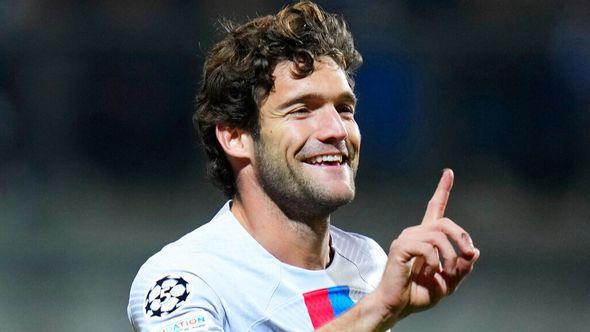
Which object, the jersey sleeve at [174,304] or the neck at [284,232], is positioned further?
the neck at [284,232]

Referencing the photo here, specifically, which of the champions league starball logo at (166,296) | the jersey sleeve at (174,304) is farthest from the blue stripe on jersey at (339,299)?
the champions league starball logo at (166,296)

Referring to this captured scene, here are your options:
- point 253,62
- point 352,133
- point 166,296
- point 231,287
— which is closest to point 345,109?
point 352,133

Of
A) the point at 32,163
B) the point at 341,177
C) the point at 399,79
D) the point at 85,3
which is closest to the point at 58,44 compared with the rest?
the point at 85,3

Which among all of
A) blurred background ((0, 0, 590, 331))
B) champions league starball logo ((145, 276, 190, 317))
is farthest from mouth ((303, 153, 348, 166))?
blurred background ((0, 0, 590, 331))

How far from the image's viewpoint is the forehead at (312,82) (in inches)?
110

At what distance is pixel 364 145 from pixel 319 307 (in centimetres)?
319

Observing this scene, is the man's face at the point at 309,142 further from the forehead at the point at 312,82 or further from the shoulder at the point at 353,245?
the shoulder at the point at 353,245

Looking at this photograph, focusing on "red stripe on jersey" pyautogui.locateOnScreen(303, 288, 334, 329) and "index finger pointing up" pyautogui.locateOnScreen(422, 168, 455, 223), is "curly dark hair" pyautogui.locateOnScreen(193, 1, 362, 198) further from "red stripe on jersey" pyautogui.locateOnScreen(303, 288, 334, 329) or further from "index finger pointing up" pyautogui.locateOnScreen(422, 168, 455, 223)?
"index finger pointing up" pyautogui.locateOnScreen(422, 168, 455, 223)

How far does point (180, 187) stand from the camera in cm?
587

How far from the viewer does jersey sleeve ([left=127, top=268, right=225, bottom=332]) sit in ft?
8.17

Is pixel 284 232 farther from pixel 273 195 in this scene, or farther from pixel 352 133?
Answer: pixel 352 133

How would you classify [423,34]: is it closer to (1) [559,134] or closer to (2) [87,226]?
(1) [559,134]

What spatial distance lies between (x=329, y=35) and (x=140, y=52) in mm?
3099

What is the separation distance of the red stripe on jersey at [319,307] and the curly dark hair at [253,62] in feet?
1.42
